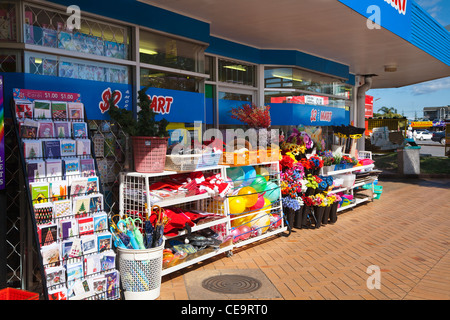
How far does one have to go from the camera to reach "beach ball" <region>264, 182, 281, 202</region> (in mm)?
5595

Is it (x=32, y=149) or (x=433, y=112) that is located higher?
(x=433, y=112)

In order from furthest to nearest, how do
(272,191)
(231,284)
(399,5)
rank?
(399,5) < (272,191) < (231,284)

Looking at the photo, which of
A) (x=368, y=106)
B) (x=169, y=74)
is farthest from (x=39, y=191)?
(x=368, y=106)

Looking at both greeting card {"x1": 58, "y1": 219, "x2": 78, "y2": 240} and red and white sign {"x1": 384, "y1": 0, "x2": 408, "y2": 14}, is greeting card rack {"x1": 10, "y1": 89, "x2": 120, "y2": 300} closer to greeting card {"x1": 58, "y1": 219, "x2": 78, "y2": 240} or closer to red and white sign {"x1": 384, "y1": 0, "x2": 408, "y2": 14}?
greeting card {"x1": 58, "y1": 219, "x2": 78, "y2": 240}

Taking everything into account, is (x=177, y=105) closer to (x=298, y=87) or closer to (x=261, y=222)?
(x=261, y=222)

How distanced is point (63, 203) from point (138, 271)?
0.90 m

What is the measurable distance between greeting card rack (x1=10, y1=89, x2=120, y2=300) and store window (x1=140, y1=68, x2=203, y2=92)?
1564 millimetres

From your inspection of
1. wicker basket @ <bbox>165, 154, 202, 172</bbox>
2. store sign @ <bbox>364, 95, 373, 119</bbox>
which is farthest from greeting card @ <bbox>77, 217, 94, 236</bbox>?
store sign @ <bbox>364, 95, 373, 119</bbox>

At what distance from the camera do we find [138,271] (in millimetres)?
3518

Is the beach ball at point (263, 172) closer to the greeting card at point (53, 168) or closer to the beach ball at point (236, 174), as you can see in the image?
the beach ball at point (236, 174)

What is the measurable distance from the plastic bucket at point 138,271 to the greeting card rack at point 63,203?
13 cm
